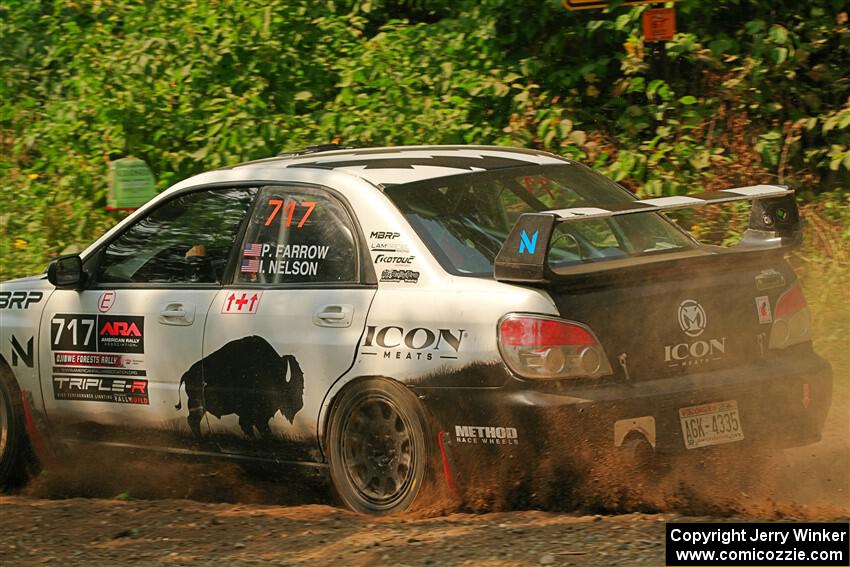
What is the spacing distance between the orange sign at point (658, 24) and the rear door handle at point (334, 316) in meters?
4.74

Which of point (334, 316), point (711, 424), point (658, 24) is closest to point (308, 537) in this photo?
point (334, 316)

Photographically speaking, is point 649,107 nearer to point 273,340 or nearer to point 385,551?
point 273,340

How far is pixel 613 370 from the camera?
523 cm

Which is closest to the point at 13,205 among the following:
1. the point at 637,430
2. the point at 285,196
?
the point at 285,196

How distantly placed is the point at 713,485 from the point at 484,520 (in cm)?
98

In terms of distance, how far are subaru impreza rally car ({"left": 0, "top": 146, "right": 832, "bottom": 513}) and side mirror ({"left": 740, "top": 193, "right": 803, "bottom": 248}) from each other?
1 cm

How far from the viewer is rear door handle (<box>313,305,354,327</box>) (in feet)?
18.6

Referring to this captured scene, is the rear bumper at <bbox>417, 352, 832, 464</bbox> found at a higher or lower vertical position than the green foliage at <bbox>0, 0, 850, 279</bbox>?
lower

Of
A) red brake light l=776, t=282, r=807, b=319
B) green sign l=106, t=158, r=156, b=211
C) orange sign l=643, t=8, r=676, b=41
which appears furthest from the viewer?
orange sign l=643, t=8, r=676, b=41

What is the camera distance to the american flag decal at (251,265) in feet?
20.1

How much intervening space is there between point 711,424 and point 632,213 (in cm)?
92

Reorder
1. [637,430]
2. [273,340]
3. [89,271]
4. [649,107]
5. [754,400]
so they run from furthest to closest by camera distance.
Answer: [649,107] → [89,271] → [273,340] → [754,400] → [637,430]

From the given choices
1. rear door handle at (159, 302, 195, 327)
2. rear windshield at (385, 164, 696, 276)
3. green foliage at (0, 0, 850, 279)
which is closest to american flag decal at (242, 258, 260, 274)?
rear door handle at (159, 302, 195, 327)

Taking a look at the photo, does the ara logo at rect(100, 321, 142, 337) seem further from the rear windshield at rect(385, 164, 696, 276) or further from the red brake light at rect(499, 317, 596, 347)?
the red brake light at rect(499, 317, 596, 347)
